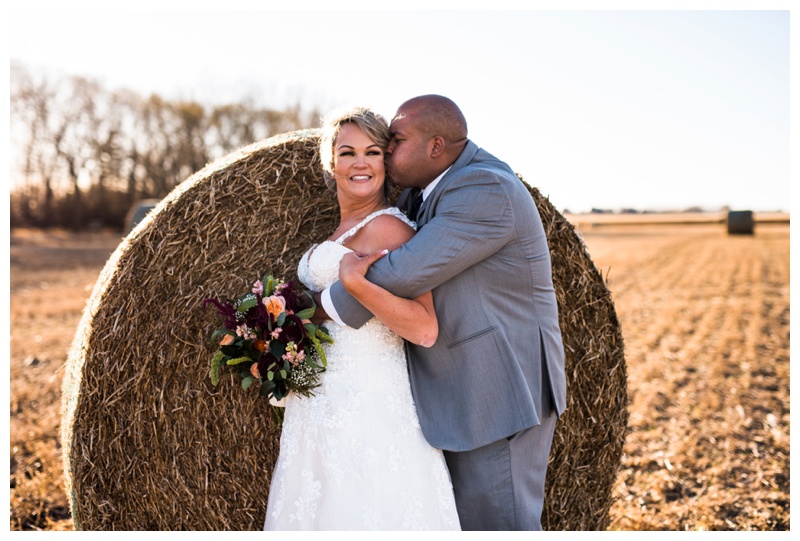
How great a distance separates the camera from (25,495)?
14.4 feet

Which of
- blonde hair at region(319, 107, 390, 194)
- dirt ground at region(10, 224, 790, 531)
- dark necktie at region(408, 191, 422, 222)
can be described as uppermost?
blonde hair at region(319, 107, 390, 194)

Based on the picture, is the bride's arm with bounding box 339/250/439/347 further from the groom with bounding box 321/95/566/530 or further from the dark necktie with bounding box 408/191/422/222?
the dark necktie with bounding box 408/191/422/222

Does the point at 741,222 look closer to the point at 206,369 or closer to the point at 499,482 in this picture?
the point at 499,482

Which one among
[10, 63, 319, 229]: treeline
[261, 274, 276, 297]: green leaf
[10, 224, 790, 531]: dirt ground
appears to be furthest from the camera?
[10, 63, 319, 229]: treeline

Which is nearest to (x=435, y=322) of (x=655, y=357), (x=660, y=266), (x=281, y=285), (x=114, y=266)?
(x=281, y=285)

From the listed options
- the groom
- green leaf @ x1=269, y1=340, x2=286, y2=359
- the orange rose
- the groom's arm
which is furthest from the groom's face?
green leaf @ x1=269, y1=340, x2=286, y2=359

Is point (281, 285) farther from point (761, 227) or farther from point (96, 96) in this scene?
point (761, 227)

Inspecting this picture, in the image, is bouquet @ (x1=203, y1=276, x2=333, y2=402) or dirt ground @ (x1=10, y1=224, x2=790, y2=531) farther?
dirt ground @ (x1=10, y1=224, x2=790, y2=531)

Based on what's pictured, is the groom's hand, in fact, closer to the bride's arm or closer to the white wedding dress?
the white wedding dress

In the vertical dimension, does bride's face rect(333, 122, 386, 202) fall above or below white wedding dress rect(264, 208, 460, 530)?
above

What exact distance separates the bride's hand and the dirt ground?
1611 millimetres

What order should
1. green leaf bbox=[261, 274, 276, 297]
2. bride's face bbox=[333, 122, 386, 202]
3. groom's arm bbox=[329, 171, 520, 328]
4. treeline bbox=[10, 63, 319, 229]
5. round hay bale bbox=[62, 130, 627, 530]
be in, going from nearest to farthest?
groom's arm bbox=[329, 171, 520, 328] < bride's face bbox=[333, 122, 386, 202] < green leaf bbox=[261, 274, 276, 297] < round hay bale bbox=[62, 130, 627, 530] < treeline bbox=[10, 63, 319, 229]

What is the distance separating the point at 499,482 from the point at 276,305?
1.22 metres

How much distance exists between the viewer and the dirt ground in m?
4.36
